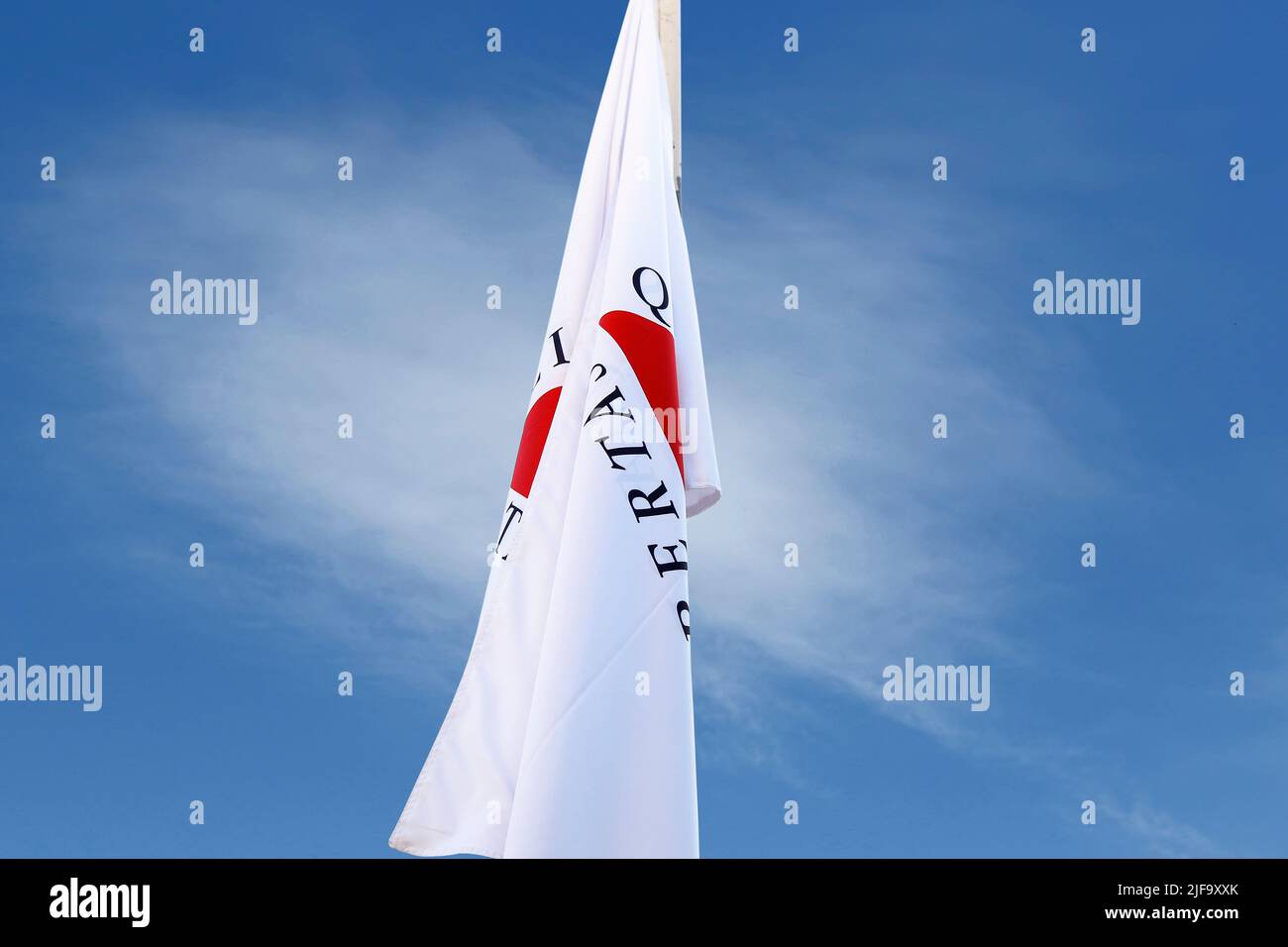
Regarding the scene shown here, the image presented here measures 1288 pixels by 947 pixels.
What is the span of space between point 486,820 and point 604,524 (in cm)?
112

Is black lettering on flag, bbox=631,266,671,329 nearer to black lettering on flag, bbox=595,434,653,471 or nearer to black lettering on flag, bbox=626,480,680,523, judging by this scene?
black lettering on flag, bbox=595,434,653,471

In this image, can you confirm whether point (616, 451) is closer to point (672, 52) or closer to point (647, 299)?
point (647, 299)

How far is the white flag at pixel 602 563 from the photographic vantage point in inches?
172

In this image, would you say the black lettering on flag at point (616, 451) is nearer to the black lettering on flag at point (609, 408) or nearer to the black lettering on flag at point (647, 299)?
the black lettering on flag at point (609, 408)

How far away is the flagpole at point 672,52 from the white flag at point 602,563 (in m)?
0.12

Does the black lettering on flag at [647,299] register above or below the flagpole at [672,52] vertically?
below

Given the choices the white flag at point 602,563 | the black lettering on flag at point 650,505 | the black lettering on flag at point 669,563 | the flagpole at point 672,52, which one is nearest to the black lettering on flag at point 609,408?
the white flag at point 602,563

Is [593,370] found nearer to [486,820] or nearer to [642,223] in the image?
[642,223]

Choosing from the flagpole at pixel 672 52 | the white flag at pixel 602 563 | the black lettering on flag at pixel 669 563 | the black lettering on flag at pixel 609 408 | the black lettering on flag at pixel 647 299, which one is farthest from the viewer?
the flagpole at pixel 672 52

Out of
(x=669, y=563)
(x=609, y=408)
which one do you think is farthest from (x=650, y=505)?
(x=609, y=408)

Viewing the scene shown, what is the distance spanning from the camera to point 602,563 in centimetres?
454
